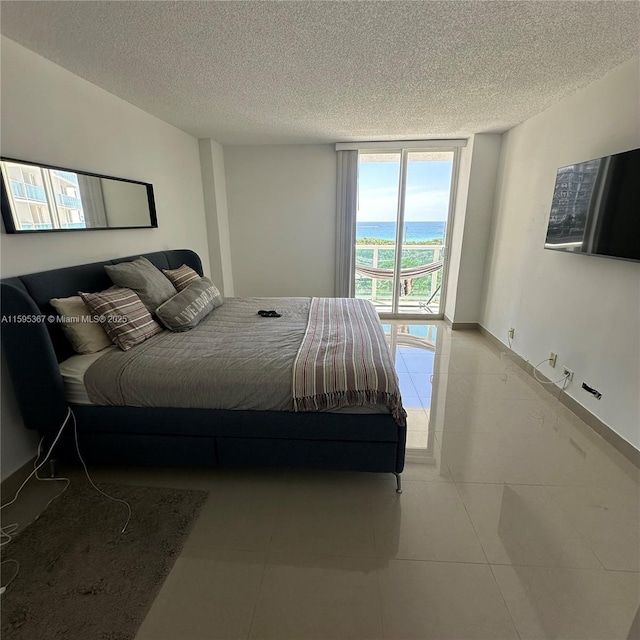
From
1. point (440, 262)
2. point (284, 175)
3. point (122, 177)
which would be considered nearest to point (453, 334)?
point (440, 262)

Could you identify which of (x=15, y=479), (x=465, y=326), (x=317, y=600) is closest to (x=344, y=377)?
(x=317, y=600)

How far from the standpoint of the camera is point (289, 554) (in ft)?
4.92

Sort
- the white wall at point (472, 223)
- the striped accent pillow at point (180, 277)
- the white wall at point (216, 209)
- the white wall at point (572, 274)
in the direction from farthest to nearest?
the white wall at point (216, 209) → the white wall at point (472, 223) → the striped accent pillow at point (180, 277) → the white wall at point (572, 274)

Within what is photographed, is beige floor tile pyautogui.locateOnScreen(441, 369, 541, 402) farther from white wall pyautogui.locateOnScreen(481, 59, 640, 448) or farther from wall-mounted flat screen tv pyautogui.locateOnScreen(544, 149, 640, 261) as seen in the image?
wall-mounted flat screen tv pyautogui.locateOnScreen(544, 149, 640, 261)

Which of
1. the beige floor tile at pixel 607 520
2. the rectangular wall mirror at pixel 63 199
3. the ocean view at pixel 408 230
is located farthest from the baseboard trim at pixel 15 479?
the ocean view at pixel 408 230

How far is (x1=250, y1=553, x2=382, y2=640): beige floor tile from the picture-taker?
122 centimetres

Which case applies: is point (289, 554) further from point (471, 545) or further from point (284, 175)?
point (284, 175)

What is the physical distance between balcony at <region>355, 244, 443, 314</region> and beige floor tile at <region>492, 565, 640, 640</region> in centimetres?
396

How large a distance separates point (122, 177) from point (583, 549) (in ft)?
12.6

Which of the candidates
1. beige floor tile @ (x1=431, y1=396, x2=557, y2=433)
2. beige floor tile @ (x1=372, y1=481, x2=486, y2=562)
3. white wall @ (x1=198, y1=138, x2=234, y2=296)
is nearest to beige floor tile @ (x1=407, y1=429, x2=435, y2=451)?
beige floor tile @ (x1=431, y1=396, x2=557, y2=433)

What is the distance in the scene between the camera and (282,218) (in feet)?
15.8

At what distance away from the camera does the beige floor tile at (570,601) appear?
1.23 m

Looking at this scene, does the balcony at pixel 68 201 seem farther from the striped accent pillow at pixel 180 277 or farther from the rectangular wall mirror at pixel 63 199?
the striped accent pillow at pixel 180 277

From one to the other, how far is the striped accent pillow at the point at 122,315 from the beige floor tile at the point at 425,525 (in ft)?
5.72
